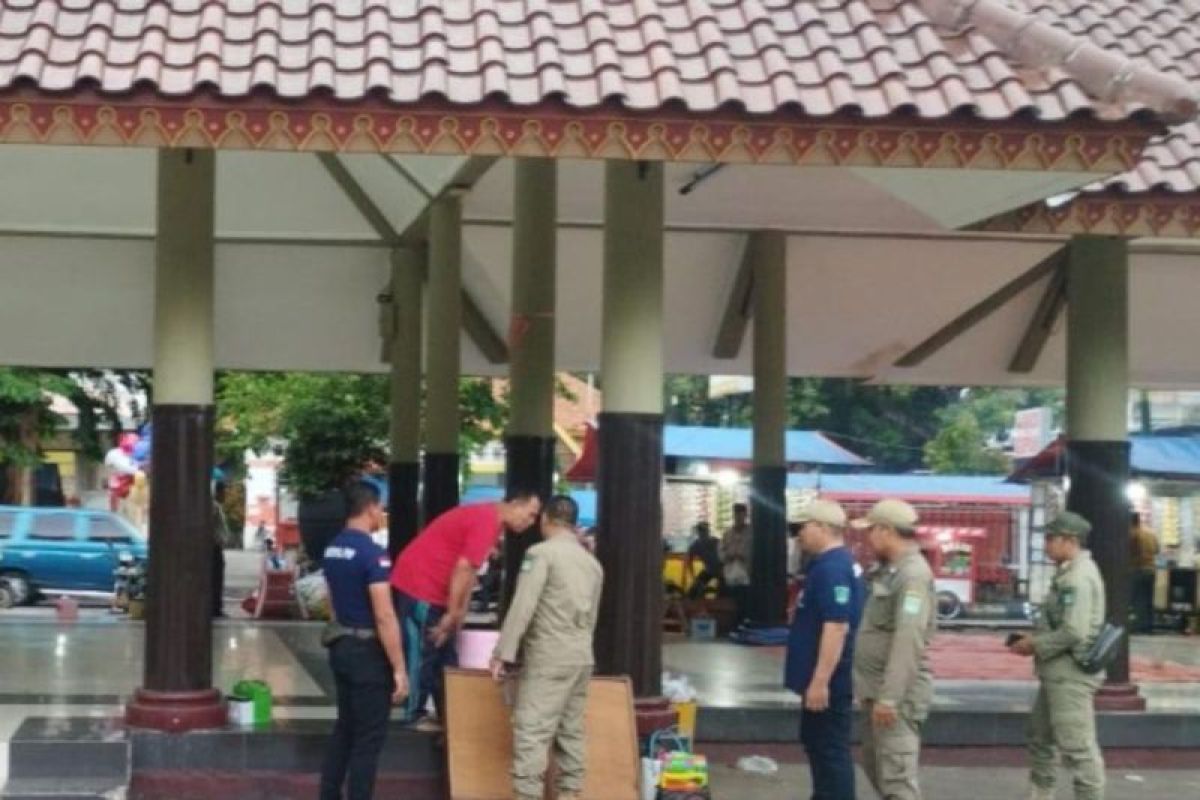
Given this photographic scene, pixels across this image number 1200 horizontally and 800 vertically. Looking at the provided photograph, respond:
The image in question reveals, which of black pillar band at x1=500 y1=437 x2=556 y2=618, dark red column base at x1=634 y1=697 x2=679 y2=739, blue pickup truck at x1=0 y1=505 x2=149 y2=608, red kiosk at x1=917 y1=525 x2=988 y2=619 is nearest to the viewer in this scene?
dark red column base at x1=634 y1=697 x2=679 y2=739

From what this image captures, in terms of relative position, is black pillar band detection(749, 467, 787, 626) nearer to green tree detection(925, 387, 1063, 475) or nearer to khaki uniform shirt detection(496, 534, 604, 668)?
khaki uniform shirt detection(496, 534, 604, 668)

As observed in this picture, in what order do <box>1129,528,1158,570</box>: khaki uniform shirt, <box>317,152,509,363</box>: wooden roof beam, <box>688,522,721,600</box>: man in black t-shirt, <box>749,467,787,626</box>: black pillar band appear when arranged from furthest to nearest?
<box>1129,528,1158,570</box>: khaki uniform shirt, <box>688,522,721,600</box>: man in black t-shirt, <box>749,467,787,626</box>: black pillar band, <box>317,152,509,363</box>: wooden roof beam

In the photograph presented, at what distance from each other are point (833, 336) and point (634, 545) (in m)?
10.1

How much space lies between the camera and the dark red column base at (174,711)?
35.1 feet

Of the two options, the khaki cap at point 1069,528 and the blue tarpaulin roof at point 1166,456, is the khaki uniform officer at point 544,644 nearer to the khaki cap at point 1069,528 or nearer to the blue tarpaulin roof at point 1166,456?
the khaki cap at point 1069,528

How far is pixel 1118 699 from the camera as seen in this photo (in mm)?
12828

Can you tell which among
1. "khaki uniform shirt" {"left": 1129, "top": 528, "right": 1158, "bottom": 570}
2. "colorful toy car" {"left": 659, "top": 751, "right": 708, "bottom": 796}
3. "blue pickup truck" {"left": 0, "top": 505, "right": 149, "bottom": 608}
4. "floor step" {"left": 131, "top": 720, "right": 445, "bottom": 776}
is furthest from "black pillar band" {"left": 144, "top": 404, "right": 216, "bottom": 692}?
"blue pickup truck" {"left": 0, "top": 505, "right": 149, "bottom": 608}

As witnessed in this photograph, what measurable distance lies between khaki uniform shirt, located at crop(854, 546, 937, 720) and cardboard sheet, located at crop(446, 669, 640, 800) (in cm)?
140

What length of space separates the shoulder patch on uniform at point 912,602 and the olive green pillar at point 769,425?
9.09 m

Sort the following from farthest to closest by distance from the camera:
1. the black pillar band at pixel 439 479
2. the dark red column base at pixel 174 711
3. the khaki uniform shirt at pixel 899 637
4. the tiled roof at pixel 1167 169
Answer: the black pillar band at pixel 439 479
the tiled roof at pixel 1167 169
the dark red column base at pixel 174 711
the khaki uniform shirt at pixel 899 637

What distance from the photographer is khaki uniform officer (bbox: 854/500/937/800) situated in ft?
30.7

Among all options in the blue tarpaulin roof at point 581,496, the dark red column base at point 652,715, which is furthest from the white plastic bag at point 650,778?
the blue tarpaulin roof at point 581,496

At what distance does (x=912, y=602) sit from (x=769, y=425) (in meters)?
9.60

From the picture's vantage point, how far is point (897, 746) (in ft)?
30.9
